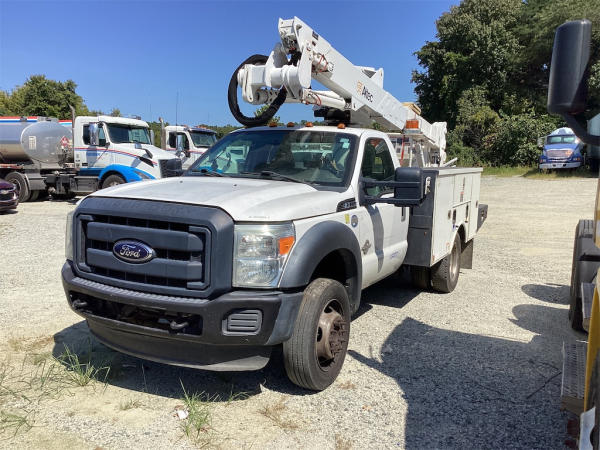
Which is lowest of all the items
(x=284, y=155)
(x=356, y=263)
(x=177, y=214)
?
(x=356, y=263)

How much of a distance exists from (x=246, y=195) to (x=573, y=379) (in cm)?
244

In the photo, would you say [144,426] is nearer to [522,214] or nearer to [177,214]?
[177,214]

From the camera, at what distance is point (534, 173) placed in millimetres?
25703

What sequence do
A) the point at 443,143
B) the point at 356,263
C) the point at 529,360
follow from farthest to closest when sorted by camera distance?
the point at 443,143 → the point at 529,360 → the point at 356,263

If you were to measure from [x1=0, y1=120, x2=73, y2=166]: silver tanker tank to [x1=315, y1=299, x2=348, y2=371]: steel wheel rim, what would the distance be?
15.5m

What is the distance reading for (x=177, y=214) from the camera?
321 cm

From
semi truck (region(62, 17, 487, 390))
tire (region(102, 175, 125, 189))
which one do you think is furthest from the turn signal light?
tire (region(102, 175, 125, 189))

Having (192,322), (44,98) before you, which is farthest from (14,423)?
(44,98)

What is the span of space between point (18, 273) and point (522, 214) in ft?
40.4

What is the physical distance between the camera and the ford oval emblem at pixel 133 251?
3279 mm

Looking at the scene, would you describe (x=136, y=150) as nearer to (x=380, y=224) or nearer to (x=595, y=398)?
(x=380, y=224)

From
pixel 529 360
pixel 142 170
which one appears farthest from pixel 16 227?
Result: pixel 529 360

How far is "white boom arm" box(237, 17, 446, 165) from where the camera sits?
495 cm

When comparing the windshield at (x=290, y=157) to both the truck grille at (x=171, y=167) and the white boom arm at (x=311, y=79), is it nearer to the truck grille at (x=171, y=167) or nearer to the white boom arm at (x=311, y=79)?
the truck grille at (x=171, y=167)
